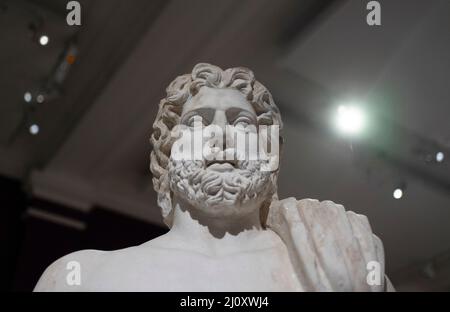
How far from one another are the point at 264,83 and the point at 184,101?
2.63 m

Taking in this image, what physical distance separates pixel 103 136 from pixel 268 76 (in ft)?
5.17

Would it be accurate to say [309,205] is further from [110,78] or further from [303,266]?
[110,78]

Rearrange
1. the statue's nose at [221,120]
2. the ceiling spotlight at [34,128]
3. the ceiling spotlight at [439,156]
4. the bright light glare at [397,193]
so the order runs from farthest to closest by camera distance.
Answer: the ceiling spotlight at [34,128], the bright light glare at [397,193], the ceiling spotlight at [439,156], the statue's nose at [221,120]

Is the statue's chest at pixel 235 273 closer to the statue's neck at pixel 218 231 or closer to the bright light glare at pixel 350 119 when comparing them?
the statue's neck at pixel 218 231

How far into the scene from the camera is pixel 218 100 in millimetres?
2684

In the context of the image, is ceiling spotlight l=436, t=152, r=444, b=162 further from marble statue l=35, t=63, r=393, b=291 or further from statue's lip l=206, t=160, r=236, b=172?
statue's lip l=206, t=160, r=236, b=172

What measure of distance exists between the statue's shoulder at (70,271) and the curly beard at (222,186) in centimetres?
37

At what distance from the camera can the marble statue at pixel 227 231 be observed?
7.32ft

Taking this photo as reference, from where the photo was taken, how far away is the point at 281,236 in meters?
2.52

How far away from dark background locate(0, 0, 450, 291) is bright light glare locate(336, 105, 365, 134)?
0.21 ft

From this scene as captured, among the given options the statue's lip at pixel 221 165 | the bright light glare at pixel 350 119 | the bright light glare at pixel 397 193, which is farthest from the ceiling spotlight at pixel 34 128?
the statue's lip at pixel 221 165

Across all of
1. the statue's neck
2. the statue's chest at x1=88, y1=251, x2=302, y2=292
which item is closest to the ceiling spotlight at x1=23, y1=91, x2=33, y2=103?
the statue's neck
